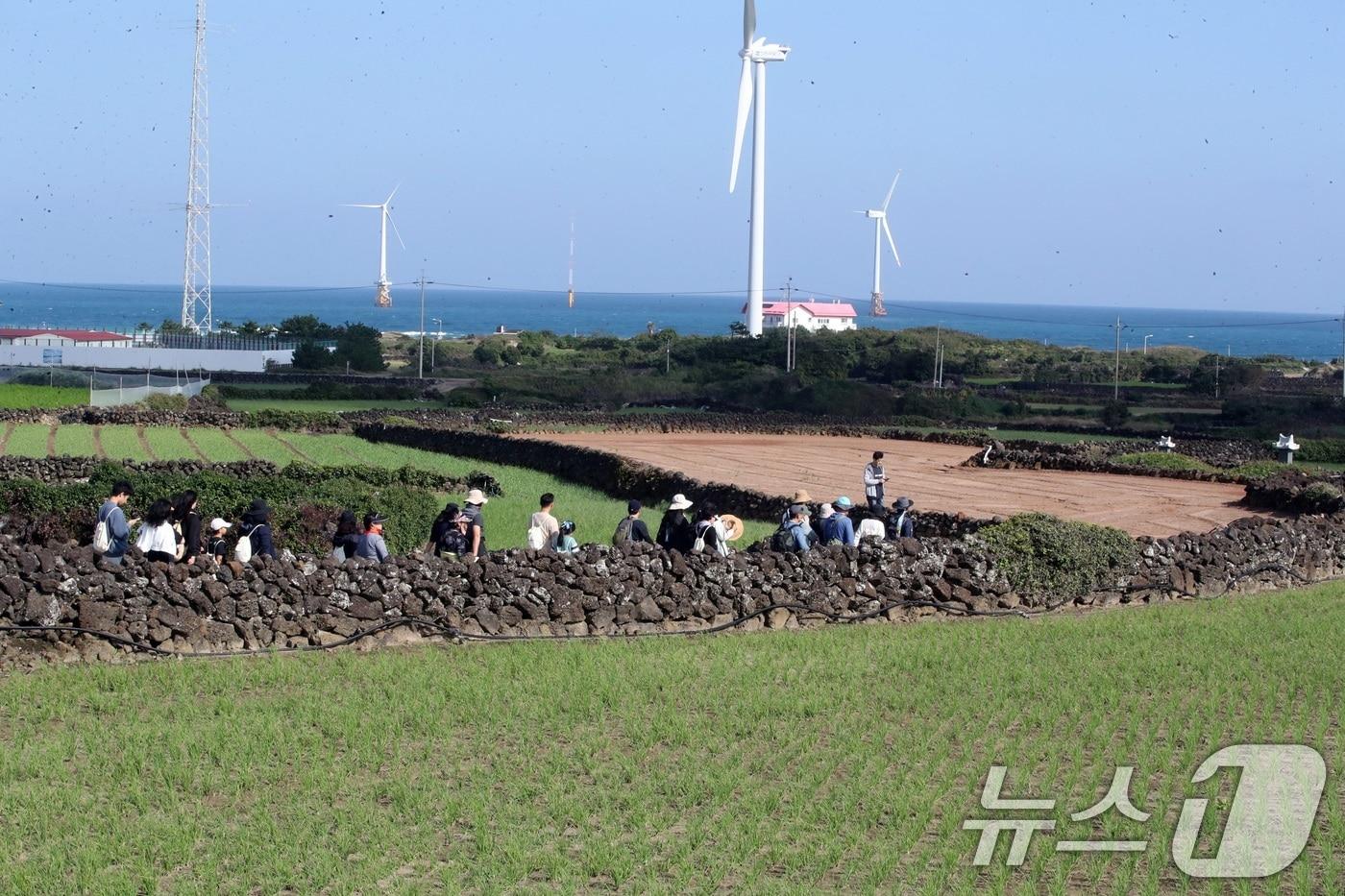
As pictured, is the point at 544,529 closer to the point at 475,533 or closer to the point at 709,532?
the point at 475,533

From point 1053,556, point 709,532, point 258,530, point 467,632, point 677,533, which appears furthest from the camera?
point 1053,556

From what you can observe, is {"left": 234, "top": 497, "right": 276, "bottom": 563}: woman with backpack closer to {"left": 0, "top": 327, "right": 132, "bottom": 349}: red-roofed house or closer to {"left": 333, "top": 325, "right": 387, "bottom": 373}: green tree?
{"left": 333, "top": 325, "right": 387, "bottom": 373}: green tree

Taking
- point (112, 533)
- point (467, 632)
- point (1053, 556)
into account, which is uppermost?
point (112, 533)

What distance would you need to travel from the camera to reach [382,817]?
11.1 m

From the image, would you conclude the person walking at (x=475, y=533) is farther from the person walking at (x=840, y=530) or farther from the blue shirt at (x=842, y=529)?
the blue shirt at (x=842, y=529)

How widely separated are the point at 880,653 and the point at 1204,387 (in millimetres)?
80108

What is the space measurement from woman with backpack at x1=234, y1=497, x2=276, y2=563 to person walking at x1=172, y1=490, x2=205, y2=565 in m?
0.47

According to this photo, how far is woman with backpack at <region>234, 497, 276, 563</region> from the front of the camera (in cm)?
1750

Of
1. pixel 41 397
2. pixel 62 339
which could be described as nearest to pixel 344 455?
pixel 41 397

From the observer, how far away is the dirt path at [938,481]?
34.9 meters

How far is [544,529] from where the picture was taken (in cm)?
1916

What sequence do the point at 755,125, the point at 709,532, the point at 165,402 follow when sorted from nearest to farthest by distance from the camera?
the point at 709,532, the point at 165,402, the point at 755,125

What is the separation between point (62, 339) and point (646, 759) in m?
99.4

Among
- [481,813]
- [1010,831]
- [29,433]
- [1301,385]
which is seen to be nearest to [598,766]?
[481,813]
